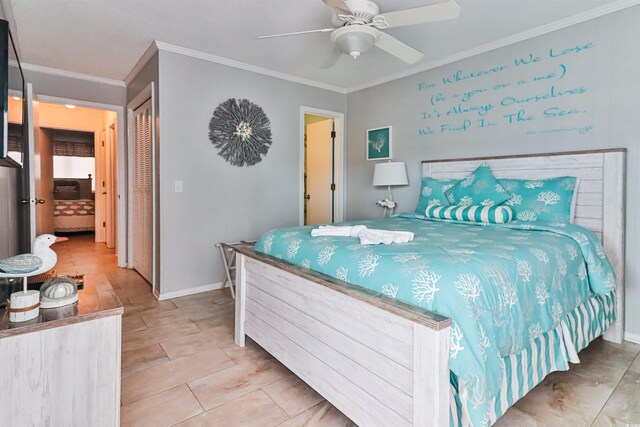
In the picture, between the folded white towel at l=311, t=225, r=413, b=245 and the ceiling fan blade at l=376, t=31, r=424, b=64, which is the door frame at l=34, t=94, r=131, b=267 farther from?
the ceiling fan blade at l=376, t=31, r=424, b=64

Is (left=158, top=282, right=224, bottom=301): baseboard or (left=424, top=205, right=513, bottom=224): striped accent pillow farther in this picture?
(left=158, top=282, right=224, bottom=301): baseboard

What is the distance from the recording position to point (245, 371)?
206 centimetres

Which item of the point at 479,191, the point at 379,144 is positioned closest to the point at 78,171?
the point at 379,144

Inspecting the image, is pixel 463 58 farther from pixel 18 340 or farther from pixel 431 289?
pixel 18 340

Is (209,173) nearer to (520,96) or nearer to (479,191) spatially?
(479,191)

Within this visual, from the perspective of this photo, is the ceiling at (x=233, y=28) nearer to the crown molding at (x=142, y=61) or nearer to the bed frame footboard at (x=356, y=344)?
the crown molding at (x=142, y=61)

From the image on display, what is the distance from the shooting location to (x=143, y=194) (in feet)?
13.0

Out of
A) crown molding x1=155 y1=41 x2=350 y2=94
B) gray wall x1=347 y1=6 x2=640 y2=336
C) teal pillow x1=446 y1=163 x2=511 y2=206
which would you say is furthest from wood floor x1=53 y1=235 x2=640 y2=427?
crown molding x1=155 y1=41 x2=350 y2=94

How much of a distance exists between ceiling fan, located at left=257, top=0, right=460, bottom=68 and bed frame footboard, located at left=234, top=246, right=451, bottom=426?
1445mm

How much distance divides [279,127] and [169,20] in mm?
1604

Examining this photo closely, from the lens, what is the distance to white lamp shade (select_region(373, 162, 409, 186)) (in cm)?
372

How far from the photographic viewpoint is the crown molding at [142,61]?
326 cm

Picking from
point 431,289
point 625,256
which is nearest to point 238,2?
point 431,289

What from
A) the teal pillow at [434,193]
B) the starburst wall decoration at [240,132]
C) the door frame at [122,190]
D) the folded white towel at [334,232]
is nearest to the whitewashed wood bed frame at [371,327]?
the folded white towel at [334,232]
